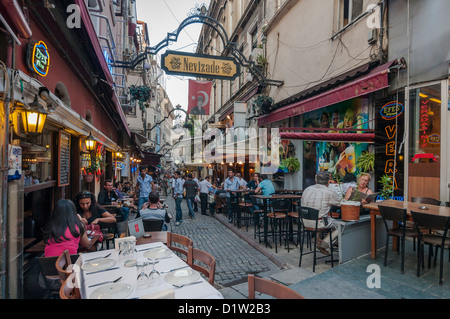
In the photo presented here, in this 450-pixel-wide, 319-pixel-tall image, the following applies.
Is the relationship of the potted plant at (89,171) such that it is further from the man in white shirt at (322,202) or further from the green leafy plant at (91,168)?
the man in white shirt at (322,202)

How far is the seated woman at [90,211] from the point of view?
523 cm

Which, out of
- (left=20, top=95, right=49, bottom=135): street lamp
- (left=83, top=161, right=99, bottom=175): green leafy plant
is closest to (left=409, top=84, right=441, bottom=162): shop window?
(left=20, top=95, right=49, bottom=135): street lamp

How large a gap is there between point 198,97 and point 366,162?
8193 mm

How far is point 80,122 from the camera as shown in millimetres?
5129

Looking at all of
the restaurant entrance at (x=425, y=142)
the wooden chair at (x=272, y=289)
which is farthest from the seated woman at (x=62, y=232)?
the restaurant entrance at (x=425, y=142)

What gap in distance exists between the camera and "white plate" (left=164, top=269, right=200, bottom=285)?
2438 mm

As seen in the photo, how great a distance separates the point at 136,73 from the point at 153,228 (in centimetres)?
1479

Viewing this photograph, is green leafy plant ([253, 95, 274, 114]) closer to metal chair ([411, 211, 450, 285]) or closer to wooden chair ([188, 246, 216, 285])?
metal chair ([411, 211, 450, 285])

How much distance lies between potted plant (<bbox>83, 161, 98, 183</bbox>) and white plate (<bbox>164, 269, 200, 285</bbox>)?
579 cm

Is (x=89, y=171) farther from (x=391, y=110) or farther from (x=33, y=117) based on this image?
(x=391, y=110)

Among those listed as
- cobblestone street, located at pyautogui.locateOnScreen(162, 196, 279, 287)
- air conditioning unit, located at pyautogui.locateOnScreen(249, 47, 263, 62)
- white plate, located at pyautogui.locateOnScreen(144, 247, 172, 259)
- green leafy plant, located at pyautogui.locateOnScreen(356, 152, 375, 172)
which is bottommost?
cobblestone street, located at pyautogui.locateOnScreen(162, 196, 279, 287)

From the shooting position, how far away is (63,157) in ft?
18.4

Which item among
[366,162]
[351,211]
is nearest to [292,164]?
[366,162]
